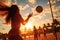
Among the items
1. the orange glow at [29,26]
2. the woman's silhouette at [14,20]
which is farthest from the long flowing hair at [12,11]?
the orange glow at [29,26]

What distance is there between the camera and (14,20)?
4293 mm

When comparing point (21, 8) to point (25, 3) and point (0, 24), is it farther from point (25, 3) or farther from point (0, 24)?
point (0, 24)

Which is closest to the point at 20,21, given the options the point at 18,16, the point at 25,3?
the point at 18,16

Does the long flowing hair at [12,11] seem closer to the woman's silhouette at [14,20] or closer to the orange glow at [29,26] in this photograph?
the woman's silhouette at [14,20]

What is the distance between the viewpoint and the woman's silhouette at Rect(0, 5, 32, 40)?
4192 millimetres

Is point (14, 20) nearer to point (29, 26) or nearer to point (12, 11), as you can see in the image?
point (12, 11)

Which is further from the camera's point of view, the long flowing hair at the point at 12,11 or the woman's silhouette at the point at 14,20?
the long flowing hair at the point at 12,11

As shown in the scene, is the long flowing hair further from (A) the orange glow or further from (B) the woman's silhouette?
(A) the orange glow

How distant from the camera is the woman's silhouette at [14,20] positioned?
13.8 ft

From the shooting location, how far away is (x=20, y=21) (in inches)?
169

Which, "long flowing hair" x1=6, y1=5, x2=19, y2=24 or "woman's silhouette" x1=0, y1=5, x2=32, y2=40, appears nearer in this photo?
"woman's silhouette" x1=0, y1=5, x2=32, y2=40

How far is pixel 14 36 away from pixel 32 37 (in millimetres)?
377

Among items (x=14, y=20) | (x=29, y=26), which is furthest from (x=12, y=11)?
(x=29, y=26)

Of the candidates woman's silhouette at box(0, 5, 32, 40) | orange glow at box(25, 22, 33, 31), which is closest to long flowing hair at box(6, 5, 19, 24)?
woman's silhouette at box(0, 5, 32, 40)
